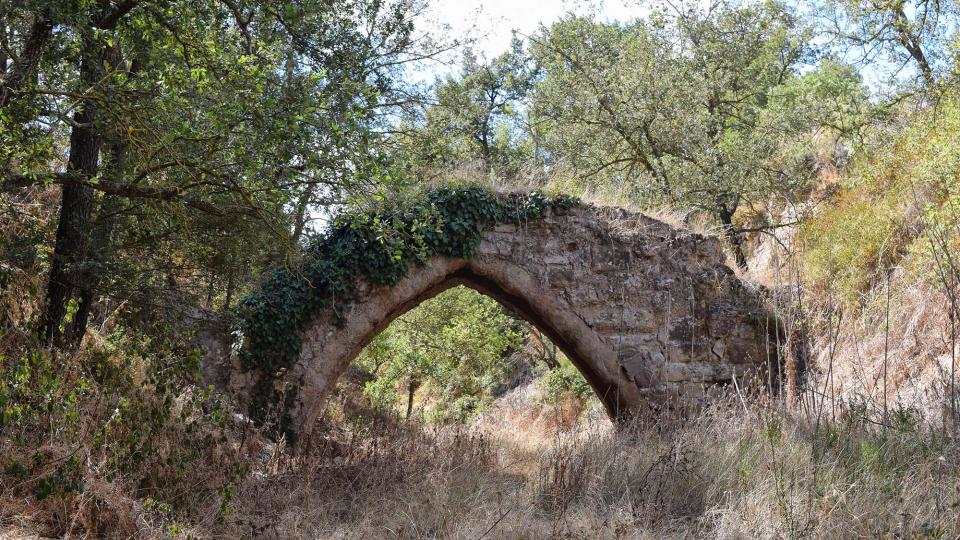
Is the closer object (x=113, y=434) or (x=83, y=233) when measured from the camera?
(x=113, y=434)

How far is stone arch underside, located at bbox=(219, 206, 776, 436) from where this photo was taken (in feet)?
28.7

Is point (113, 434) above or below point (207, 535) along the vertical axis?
above

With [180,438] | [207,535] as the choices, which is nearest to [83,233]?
[180,438]

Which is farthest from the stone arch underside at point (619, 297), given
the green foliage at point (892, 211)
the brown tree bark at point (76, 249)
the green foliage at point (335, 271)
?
the brown tree bark at point (76, 249)

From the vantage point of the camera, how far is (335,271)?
8.00m

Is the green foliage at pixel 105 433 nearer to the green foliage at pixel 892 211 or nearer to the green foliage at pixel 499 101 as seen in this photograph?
the green foliage at pixel 892 211

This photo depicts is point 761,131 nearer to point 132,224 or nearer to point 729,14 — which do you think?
point 729,14

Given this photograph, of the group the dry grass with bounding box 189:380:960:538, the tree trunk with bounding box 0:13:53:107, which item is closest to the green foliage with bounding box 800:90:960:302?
the dry grass with bounding box 189:380:960:538

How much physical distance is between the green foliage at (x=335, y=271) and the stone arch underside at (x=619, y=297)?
0.18 metres

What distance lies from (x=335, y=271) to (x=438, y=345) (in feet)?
18.6

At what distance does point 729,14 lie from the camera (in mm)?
13844

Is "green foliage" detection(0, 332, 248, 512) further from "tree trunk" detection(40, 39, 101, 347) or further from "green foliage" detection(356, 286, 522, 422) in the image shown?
"green foliage" detection(356, 286, 522, 422)

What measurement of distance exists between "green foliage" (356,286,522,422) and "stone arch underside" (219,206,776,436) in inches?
162

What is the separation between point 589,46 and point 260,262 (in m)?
8.87
